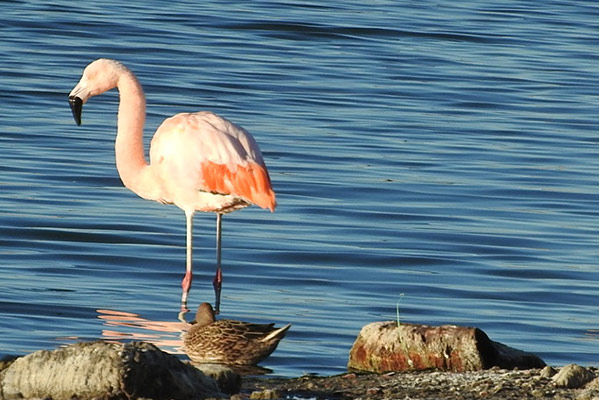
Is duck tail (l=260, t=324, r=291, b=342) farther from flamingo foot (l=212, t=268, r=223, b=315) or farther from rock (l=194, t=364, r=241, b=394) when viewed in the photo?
flamingo foot (l=212, t=268, r=223, b=315)

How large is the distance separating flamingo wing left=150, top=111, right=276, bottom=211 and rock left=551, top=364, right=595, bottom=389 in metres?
3.26

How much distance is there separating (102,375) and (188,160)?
3.77m

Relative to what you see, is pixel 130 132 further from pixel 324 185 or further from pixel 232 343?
pixel 324 185

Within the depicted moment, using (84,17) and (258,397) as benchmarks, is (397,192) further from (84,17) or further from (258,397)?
(84,17)

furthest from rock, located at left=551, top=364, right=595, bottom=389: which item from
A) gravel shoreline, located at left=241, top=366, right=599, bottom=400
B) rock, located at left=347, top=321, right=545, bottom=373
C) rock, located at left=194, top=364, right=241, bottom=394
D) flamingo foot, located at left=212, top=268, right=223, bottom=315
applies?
flamingo foot, located at left=212, top=268, right=223, bottom=315

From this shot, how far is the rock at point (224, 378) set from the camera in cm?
728

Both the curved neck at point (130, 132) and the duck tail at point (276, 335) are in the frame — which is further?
the curved neck at point (130, 132)

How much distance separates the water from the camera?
10.3 meters

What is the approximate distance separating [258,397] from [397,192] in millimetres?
7817

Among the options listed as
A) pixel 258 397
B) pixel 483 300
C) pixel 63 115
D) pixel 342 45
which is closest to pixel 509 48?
pixel 342 45

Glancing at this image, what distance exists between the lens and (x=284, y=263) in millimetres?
11844

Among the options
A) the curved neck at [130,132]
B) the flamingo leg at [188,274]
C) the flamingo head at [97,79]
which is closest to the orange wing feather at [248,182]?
the flamingo leg at [188,274]

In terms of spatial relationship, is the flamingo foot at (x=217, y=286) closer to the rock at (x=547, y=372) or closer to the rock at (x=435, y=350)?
the rock at (x=435, y=350)

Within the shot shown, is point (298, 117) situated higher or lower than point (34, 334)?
higher
